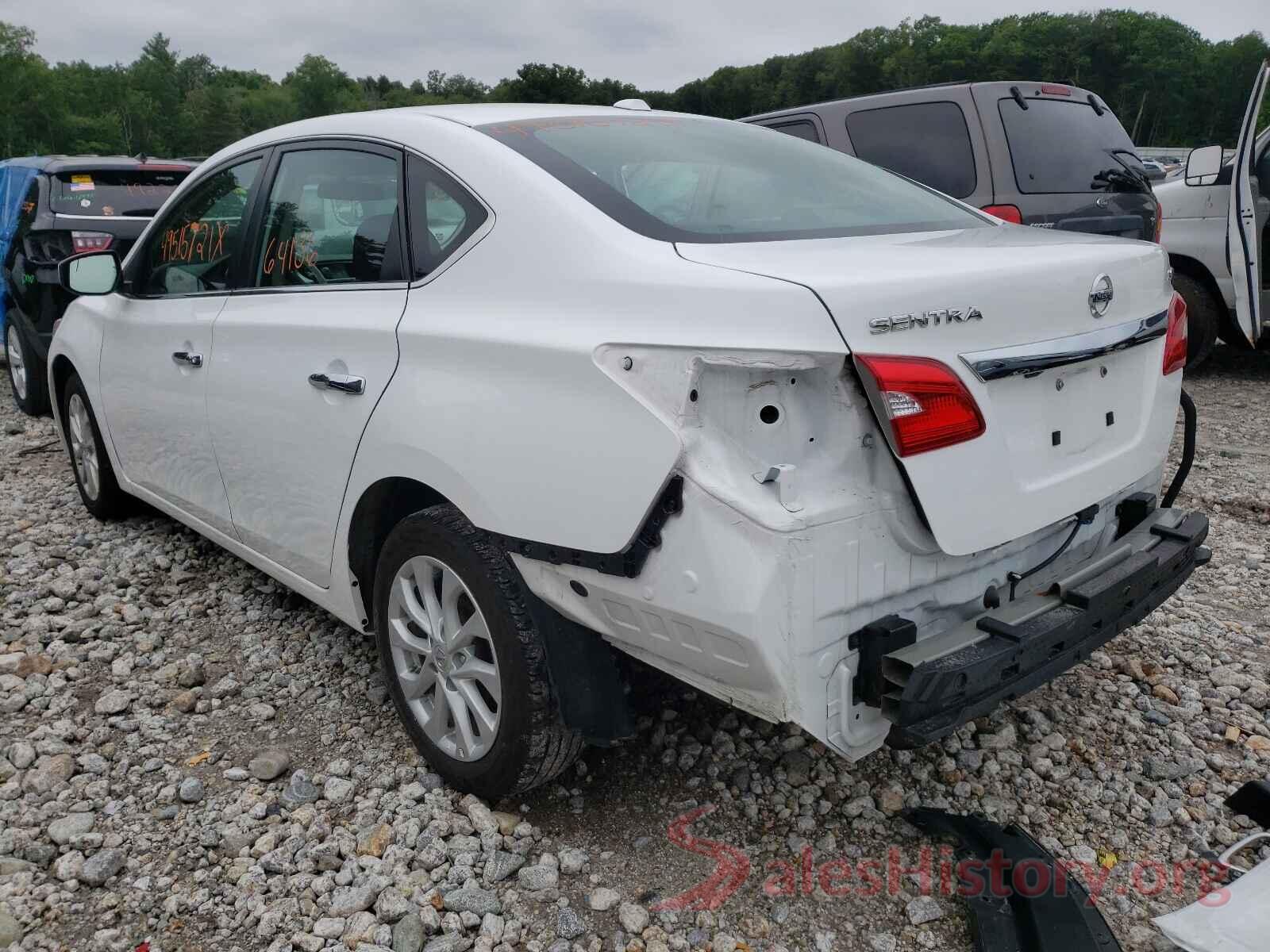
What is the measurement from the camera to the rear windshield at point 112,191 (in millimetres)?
6777

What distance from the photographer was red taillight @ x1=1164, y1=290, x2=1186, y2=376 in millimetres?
2500

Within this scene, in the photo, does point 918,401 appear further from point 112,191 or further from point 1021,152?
point 112,191

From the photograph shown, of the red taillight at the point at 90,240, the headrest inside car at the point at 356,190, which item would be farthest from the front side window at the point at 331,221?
the red taillight at the point at 90,240

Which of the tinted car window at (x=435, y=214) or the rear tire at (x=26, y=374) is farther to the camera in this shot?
the rear tire at (x=26, y=374)

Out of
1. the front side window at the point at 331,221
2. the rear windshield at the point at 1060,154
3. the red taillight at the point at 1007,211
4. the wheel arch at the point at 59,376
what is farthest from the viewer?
the rear windshield at the point at 1060,154

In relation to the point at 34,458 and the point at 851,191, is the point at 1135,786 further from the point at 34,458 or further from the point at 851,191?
the point at 34,458

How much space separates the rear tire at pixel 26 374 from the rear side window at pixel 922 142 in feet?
18.6

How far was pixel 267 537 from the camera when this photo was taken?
3064 millimetres

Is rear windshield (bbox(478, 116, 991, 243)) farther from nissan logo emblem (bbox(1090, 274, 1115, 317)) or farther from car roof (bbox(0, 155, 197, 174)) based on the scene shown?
car roof (bbox(0, 155, 197, 174))

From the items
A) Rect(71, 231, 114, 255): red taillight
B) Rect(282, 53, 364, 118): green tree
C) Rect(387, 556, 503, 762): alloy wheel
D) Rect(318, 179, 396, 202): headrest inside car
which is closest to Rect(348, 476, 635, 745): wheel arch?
Rect(387, 556, 503, 762): alloy wheel

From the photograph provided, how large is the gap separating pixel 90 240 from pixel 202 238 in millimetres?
4055

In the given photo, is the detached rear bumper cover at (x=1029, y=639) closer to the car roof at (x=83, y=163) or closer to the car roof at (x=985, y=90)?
the car roof at (x=985, y=90)

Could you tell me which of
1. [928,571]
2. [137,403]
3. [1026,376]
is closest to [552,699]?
[928,571]

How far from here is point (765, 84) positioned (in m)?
93.1
